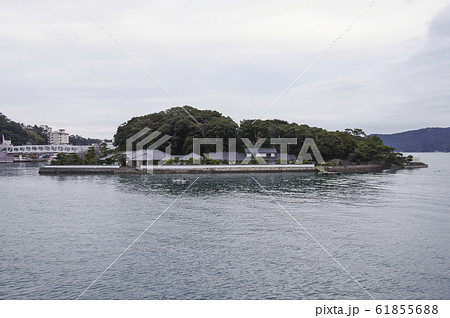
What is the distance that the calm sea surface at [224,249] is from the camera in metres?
8.09

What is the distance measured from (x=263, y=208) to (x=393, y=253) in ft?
25.0

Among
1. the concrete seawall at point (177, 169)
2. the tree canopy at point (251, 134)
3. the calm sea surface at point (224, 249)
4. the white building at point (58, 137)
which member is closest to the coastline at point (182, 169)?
the concrete seawall at point (177, 169)

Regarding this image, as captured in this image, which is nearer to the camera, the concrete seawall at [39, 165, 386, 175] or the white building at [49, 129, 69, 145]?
the concrete seawall at [39, 165, 386, 175]

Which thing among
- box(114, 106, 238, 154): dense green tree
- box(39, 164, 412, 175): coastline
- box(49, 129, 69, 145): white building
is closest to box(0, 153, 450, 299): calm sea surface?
box(39, 164, 412, 175): coastline

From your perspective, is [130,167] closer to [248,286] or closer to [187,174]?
[187,174]

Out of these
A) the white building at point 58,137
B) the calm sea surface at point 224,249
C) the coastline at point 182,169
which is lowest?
the calm sea surface at point 224,249

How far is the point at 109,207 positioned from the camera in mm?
17859

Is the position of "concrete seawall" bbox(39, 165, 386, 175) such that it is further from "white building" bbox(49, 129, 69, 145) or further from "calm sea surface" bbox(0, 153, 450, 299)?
"white building" bbox(49, 129, 69, 145)

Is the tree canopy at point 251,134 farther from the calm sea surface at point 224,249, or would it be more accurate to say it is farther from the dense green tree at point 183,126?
the calm sea surface at point 224,249

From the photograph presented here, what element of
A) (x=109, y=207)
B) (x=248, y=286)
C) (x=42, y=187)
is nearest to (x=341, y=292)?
(x=248, y=286)

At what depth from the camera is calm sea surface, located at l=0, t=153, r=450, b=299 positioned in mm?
8094

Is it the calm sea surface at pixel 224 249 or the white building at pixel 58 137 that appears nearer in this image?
the calm sea surface at pixel 224 249

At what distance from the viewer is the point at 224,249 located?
10727 millimetres

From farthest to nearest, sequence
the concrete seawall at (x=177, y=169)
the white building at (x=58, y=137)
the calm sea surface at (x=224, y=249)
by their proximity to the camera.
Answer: the white building at (x=58, y=137)
the concrete seawall at (x=177, y=169)
the calm sea surface at (x=224, y=249)
